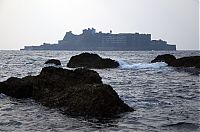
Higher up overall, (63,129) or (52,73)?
(52,73)

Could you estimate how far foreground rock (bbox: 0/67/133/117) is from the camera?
43.9 feet

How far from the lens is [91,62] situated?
48.8 m

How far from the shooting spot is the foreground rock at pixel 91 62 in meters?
46.7

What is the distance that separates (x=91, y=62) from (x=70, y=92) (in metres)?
34.2

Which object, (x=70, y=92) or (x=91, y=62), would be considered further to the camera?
(x=91, y=62)

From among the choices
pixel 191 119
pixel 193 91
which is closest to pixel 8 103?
pixel 191 119

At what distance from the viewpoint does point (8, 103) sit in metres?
15.9

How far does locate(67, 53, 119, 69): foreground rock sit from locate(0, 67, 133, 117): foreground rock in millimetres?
27018

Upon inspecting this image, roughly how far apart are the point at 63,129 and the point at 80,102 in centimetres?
261

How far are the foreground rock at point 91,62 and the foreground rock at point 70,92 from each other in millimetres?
27018

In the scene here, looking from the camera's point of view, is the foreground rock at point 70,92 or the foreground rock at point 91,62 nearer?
the foreground rock at point 70,92

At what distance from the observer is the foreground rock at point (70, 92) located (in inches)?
527

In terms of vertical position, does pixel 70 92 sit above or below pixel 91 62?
below

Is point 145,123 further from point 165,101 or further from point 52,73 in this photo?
point 52,73
